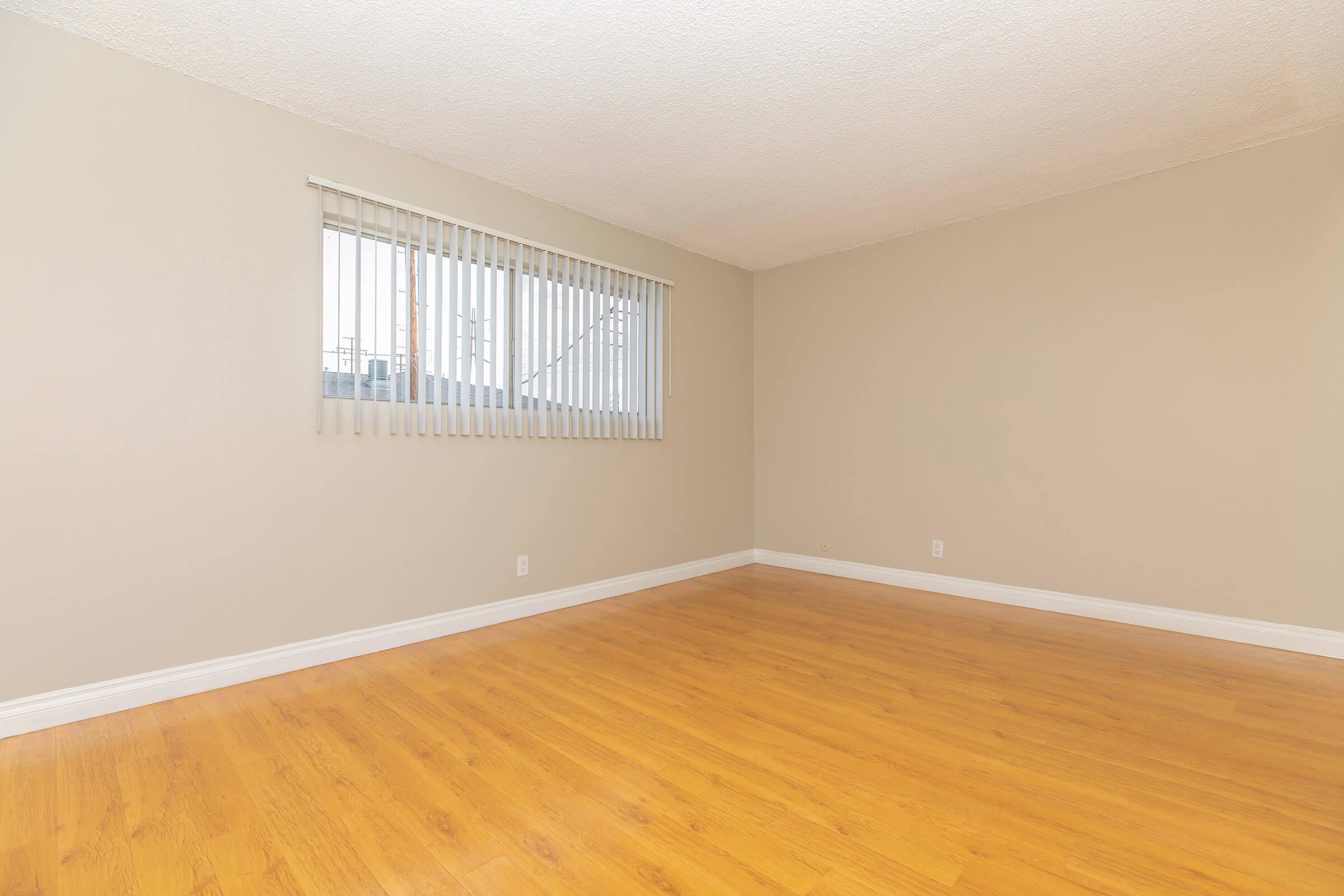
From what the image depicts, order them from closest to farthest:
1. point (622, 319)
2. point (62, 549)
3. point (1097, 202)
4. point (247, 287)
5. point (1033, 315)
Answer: point (62, 549), point (247, 287), point (1097, 202), point (1033, 315), point (622, 319)

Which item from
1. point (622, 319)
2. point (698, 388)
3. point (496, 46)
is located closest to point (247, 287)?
point (496, 46)

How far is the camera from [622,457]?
449 centimetres

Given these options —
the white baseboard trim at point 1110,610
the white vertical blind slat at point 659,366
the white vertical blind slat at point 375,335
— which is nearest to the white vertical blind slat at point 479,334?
the white vertical blind slat at point 375,335

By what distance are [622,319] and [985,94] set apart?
257 cm

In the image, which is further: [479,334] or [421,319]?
[479,334]

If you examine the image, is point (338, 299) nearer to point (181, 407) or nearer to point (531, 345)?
point (181, 407)

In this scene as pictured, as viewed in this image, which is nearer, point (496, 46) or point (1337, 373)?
point (496, 46)

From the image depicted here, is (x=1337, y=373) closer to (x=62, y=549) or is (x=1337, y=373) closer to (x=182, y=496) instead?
(x=182, y=496)

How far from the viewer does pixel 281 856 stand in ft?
5.00

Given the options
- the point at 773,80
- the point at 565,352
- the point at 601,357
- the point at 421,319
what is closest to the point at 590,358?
the point at 601,357

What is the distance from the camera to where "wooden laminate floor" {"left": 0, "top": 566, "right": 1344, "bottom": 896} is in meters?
1.47

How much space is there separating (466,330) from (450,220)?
630 mm

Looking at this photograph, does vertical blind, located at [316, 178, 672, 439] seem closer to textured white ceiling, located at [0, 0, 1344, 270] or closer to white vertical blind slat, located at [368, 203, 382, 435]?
white vertical blind slat, located at [368, 203, 382, 435]

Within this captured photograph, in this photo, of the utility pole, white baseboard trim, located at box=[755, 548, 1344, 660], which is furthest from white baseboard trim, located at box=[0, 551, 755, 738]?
white baseboard trim, located at box=[755, 548, 1344, 660]
